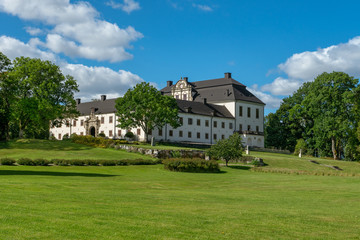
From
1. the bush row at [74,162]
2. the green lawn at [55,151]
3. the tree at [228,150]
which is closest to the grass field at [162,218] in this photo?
the bush row at [74,162]

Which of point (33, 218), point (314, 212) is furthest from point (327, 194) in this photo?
point (33, 218)

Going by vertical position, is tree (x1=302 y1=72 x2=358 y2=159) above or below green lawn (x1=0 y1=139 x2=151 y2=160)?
above

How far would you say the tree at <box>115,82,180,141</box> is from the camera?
218ft

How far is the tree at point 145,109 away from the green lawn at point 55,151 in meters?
10.3

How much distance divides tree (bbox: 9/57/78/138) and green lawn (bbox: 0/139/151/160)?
4.42 meters

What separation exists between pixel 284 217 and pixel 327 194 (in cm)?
979

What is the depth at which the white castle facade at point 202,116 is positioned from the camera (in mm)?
79062

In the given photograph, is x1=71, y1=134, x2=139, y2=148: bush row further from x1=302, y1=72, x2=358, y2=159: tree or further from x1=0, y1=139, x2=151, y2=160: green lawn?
x1=302, y1=72, x2=358, y2=159: tree

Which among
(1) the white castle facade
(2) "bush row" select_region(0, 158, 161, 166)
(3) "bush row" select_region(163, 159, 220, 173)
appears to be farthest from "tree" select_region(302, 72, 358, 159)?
(2) "bush row" select_region(0, 158, 161, 166)

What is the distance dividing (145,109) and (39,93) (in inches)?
644

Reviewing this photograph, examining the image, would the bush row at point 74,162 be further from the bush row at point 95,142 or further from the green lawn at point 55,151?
the bush row at point 95,142

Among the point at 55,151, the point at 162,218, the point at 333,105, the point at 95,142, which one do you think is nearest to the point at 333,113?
the point at 333,105

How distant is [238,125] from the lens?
290 feet

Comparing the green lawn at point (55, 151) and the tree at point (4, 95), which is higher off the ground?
the tree at point (4, 95)
